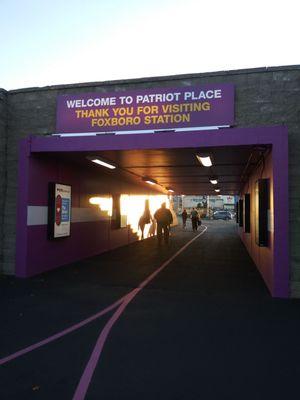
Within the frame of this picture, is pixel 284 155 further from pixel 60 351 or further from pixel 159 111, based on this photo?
pixel 60 351

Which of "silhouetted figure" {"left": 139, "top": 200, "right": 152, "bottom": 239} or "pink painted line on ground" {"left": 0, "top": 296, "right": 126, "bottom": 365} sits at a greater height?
"silhouetted figure" {"left": 139, "top": 200, "right": 152, "bottom": 239}

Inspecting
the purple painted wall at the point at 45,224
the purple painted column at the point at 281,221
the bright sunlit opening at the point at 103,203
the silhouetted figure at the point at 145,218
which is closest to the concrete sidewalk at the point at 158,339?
the purple painted column at the point at 281,221

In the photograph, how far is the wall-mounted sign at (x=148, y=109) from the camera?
8.23 metres

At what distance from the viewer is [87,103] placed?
29.6ft

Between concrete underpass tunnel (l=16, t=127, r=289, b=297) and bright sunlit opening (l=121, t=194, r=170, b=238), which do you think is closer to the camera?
concrete underpass tunnel (l=16, t=127, r=289, b=297)

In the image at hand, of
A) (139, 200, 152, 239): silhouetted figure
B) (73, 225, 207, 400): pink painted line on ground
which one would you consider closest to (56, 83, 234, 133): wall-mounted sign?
(73, 225, 207, 400): pink painted line on ground

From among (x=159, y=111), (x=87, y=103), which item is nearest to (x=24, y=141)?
(x=87, y=103)

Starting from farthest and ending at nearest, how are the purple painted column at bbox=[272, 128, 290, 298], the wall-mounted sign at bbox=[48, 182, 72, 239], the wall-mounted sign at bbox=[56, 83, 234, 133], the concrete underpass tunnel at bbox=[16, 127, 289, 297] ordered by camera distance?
1. the wall-mounted sign at bbox=[48, 182, 72, 239]
2. the wall-mounted sign at bbox=[56, 83, 234, 133]
3. the concrete underpass tunnel at bbox=[16, 127, 289, 297]
4. the purple painted column at bbox=[272, 128, 290, 298]

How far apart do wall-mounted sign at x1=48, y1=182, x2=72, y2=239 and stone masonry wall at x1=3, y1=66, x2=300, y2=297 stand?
3.05 ft

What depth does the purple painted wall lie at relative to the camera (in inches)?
352

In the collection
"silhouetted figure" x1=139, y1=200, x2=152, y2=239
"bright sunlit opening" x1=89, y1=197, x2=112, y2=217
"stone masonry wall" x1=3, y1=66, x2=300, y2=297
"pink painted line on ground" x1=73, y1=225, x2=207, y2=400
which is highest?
"stone masonry wall" x1=3, y1=66, x2=300, y2=297

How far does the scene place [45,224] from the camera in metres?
9.73

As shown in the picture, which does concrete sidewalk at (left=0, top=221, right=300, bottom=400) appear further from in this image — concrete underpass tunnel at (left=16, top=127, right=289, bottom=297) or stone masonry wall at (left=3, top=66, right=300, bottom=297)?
stone masonry wall at (left=3, top=66, right=300, bottom=297)

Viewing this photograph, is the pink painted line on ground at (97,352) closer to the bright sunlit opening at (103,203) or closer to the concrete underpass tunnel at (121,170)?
the concrete underpass tunnel at (121,170)
